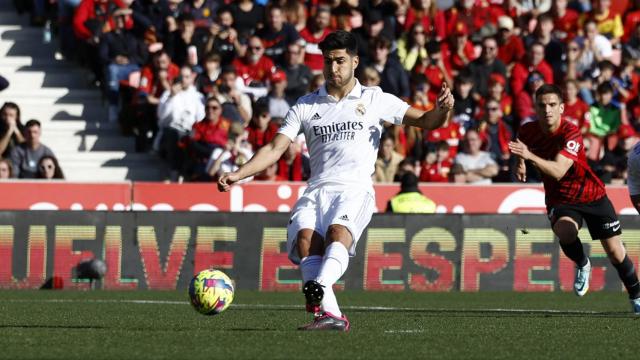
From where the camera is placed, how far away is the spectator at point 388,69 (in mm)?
22156

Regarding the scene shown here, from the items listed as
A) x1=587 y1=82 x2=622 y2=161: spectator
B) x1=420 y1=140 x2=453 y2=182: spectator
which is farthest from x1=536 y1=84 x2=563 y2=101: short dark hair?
x1=587 y1=82 x2=622 y2=161: spectator

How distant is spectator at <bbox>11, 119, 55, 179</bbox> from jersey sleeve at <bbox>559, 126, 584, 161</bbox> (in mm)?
9011

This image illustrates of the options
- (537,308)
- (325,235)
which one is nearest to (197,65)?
(537,308)

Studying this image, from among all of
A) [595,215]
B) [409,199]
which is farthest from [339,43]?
[409,199]

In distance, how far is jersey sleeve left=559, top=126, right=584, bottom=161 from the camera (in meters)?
12.8

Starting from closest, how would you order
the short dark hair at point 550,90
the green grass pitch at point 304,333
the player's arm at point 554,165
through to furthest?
the green grass pitch at point 304,333 < the player's arm at point 554,165 < the short dark hair at point 550,90

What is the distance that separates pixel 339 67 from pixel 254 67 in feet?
39.7

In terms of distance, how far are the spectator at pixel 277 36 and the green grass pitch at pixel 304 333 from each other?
741 centimetres

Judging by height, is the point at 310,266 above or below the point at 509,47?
below

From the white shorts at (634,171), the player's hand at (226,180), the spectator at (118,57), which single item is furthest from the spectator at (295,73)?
the player's hand at (226,180)

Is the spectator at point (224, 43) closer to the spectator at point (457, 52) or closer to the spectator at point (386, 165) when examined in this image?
the spectator at point (386, 165)

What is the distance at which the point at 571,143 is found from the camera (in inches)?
508

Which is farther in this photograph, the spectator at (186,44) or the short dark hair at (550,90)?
the spectator at (186,44)

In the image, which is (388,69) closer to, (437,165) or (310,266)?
(437,165)
